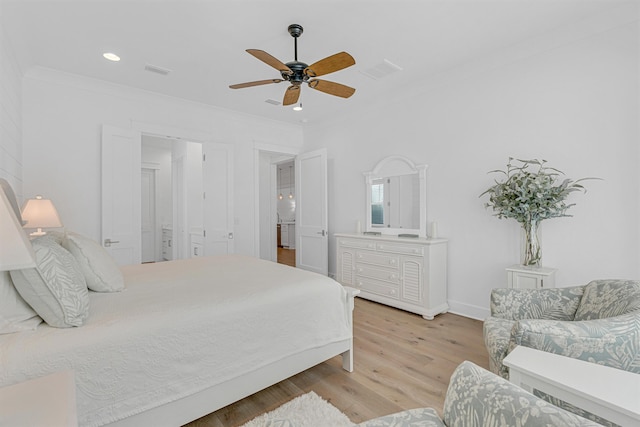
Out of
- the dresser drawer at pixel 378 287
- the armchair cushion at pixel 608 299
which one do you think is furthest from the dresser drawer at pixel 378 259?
the armchair cushion at pixel 608 299

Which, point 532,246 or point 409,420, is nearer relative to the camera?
point 409,420

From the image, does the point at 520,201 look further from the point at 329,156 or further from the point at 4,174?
the point at 4,174

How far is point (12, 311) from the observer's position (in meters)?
1.29

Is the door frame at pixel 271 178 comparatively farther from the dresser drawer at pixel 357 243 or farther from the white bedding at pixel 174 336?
the white bedding at pixel 174 336

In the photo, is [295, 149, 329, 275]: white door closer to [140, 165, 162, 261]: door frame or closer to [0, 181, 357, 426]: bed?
[0, 181, 357, 426]: bed

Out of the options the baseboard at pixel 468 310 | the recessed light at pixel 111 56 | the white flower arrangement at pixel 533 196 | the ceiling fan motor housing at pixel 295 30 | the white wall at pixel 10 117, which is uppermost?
the recessed light at pixel 111 56

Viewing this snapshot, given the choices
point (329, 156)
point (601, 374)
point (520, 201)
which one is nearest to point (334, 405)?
point (601, 374)

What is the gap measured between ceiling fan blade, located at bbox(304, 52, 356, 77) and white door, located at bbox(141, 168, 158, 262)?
580cm

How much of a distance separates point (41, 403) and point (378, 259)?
3387 mm

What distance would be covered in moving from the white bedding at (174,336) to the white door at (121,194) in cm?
163

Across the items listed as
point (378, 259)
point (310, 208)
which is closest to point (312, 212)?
point (310, 208)

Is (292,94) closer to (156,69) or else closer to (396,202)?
(156,69)

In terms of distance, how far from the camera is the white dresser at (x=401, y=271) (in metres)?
3.40

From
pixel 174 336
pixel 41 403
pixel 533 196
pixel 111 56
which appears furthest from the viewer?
pixel 111 56
